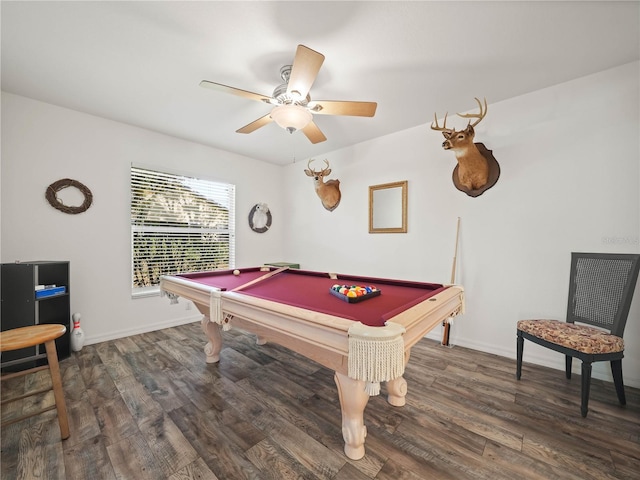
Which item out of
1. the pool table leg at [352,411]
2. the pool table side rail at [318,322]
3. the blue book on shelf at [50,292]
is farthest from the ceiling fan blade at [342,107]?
the blue book on shelf at [50,292]

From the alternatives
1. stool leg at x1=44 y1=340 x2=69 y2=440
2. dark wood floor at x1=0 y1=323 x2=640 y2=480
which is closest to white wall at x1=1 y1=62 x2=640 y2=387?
dark wood floor at x1=0 y1=323 x2=640 y2=480

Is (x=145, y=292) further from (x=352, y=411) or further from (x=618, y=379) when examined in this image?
(x=618, y=379)

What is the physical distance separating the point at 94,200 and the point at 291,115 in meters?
2.62

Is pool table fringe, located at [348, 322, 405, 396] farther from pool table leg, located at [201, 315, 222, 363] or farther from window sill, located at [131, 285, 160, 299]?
window sill, located at [131, 285, 160, 299]

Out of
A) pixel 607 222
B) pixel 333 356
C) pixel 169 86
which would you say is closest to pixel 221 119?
pixel 169 86

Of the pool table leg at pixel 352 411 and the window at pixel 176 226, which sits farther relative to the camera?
the window at pixel 176 226

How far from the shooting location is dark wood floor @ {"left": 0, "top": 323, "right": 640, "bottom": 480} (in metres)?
1.29

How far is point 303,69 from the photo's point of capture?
1.62 metres

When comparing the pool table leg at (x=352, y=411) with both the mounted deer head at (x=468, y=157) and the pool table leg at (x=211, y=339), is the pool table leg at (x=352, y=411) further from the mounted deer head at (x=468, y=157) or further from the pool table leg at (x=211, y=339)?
the mounted deer head at (x=468, y=157)

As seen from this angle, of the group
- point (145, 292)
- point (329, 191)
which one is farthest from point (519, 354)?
point (145, 292)

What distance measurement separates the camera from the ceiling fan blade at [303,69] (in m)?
1.48

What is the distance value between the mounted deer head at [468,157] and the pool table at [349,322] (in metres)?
1.40

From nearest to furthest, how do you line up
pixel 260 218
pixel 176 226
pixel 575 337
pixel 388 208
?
1. pixel 575 337
2. pixel 388 208
3. pixel 176 226
4. pixel 260 218

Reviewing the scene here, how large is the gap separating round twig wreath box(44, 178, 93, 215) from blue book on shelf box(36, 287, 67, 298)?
85 centimetres
